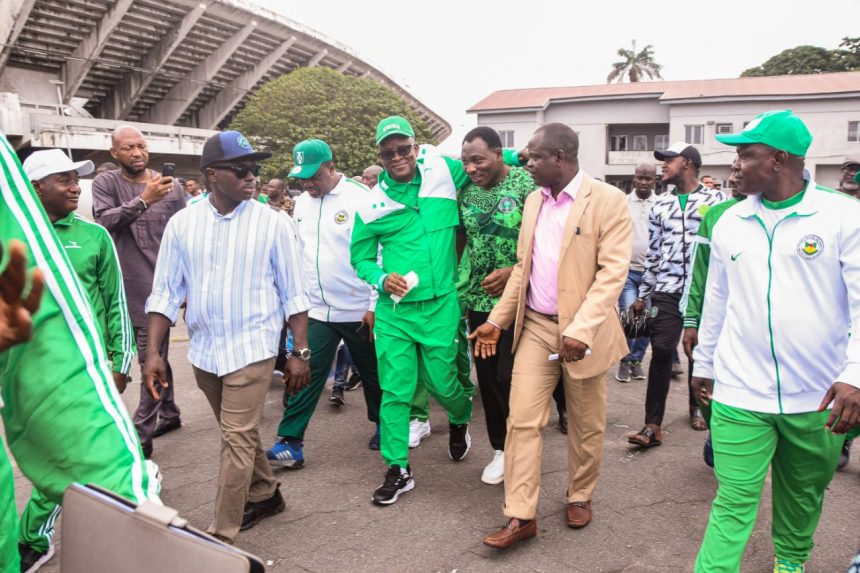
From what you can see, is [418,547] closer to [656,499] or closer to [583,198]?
[656,499]

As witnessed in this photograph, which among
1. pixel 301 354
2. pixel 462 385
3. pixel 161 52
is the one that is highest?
pixel 161 52

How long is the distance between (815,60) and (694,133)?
864 inches

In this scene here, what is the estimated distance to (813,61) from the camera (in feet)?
176

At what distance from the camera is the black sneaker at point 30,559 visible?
10.8 feet

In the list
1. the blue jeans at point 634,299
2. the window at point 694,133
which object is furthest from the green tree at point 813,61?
the blue jeans at point 634,299

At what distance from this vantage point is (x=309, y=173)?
480 centimetres

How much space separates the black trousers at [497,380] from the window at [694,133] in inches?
1549

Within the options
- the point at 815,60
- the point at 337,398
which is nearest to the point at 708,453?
the point at 337,398

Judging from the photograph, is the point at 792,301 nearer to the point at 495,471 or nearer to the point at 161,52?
the point at 495,471

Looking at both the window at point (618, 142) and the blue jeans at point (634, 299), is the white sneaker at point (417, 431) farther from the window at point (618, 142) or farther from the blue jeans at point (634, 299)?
the window at point (618, 142)

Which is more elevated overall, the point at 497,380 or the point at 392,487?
the point at 497,380

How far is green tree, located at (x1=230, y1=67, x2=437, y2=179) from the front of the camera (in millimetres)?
33938

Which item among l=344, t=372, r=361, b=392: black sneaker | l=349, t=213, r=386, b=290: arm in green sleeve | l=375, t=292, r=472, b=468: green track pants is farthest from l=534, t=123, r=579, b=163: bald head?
l=344, t=372, r=361, b=392: black sneaker

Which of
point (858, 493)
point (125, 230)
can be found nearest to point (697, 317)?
point (858, 493)
